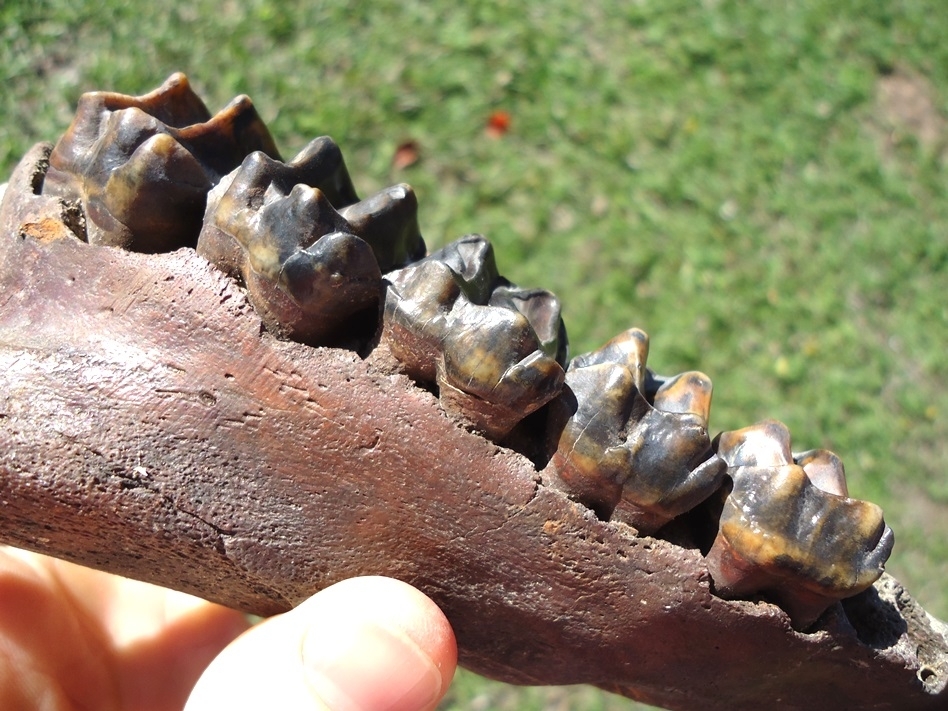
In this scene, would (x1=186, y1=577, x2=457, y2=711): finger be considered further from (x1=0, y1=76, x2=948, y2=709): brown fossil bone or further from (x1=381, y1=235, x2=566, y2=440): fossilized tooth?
(x1=381, y1=235, x2=566, y2=440): fossilized tooth

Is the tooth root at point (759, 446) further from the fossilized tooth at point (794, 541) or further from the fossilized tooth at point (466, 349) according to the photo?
the fossilized tooth at point (466, 349)

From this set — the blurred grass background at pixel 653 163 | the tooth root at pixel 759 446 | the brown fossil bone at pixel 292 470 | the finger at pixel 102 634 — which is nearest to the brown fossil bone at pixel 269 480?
the brown fossil bone at pixel 292 470

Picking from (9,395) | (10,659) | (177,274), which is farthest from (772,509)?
(10,659)

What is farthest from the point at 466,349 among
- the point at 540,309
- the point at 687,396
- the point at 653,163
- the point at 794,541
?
the point at 653,163

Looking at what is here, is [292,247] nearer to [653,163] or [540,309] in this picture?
[540,309]

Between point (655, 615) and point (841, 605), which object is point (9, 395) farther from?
point (841, 605)
